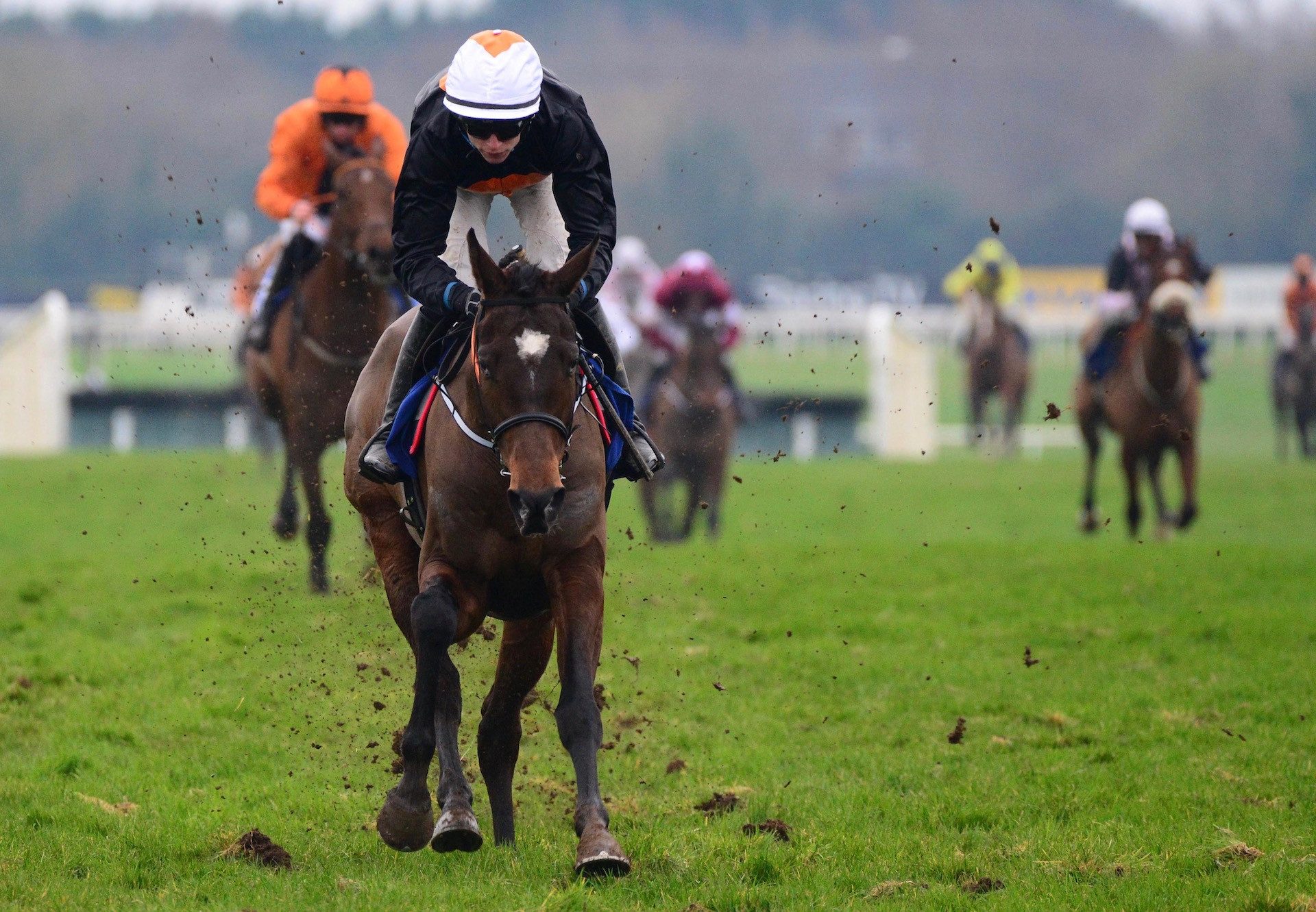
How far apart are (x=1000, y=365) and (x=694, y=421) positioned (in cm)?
1001

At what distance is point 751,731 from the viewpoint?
7305 mm

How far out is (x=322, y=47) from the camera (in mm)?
78625

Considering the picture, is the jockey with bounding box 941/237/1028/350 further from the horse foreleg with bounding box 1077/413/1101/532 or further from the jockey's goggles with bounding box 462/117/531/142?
the jockey's goggles with bounding box 462/117/531/142

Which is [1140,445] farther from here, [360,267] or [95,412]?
[95,412]

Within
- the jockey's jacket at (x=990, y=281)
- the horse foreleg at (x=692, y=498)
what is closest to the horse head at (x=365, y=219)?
the horse foreleg at (x=692, y=498)

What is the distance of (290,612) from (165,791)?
302 centimetres

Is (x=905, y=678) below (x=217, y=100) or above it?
below

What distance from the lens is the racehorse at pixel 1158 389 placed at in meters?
13.1

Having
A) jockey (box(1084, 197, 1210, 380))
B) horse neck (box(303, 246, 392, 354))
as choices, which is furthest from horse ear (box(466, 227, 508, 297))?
jockey (box(1084, 197, 1210, 380))

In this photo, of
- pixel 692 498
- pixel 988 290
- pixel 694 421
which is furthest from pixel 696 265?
pixel 988 290

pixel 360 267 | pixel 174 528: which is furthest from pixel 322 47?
pixel 360 267

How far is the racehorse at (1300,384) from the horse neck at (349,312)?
17.3 meters

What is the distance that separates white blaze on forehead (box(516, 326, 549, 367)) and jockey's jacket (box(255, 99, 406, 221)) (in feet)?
17.5

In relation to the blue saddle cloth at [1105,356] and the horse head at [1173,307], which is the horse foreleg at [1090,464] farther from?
the horse head at [1173,307]
